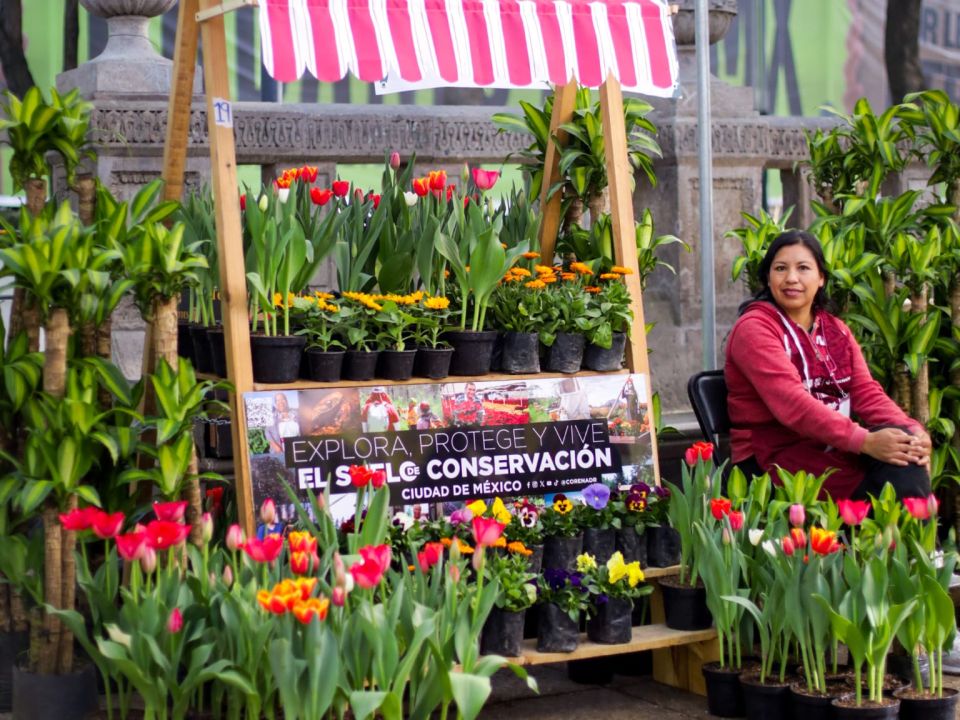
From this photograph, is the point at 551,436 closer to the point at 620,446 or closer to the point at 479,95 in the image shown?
the point at 620,446

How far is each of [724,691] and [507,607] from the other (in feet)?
2.25

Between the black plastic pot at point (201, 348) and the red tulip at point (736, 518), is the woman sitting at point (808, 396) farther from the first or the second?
the black plastic pot at point (201, 348)

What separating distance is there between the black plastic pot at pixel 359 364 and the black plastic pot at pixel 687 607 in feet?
3.44

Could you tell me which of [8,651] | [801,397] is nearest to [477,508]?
[801,397]

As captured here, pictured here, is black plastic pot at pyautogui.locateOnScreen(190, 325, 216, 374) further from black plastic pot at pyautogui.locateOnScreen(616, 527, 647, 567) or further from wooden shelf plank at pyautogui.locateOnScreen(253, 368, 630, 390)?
black plastic pot at pyautogui.locateOnScreen(616, 527, 647, 567)

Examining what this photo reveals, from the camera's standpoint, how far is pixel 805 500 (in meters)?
4.25

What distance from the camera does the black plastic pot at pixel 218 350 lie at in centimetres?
418

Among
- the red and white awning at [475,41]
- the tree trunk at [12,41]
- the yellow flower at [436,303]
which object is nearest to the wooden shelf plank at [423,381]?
the yellow flower at [436,303]

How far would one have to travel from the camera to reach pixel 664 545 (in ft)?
13.9

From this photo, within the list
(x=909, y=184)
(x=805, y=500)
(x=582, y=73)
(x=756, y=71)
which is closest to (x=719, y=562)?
(x=805, y=500)

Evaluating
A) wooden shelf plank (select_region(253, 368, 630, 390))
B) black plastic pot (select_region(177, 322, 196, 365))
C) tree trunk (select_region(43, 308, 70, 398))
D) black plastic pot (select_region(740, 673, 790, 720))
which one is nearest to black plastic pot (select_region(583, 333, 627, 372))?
wooden shelf plank (select_region(253, 368, 630, 390))

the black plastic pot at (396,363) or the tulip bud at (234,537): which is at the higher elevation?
the black plastic pot at (396,363)

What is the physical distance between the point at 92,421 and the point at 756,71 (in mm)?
8007

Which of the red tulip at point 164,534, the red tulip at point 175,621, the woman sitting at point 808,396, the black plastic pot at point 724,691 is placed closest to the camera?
the red tulip at point 175,621
